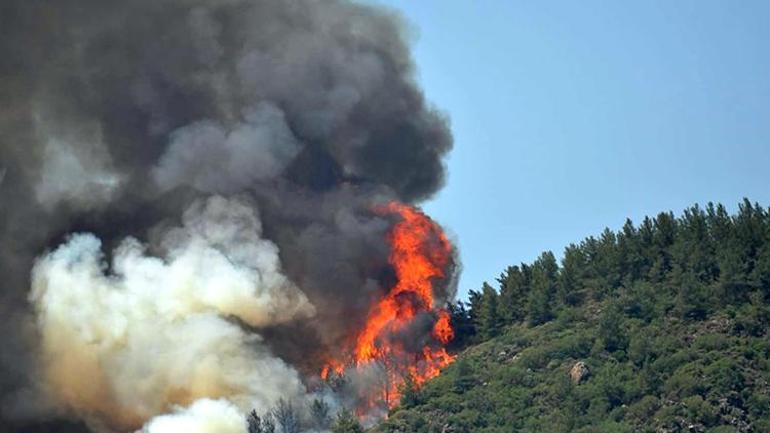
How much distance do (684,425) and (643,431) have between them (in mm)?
3682

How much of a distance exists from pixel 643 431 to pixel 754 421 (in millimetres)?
9883

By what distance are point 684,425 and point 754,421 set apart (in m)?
6.22

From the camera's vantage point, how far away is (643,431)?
656ft

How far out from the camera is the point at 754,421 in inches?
7840

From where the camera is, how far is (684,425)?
19938cm
